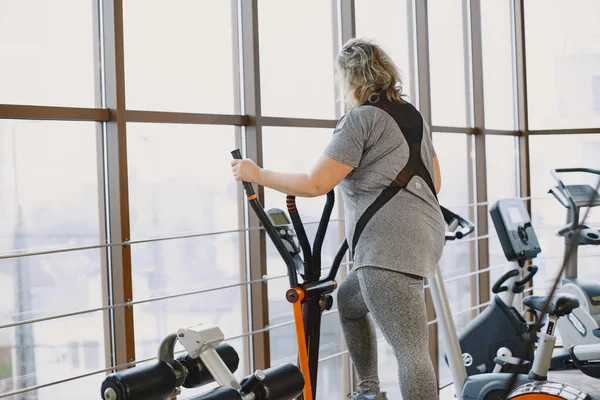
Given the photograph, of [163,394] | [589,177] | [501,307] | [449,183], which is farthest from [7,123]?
[589,177]

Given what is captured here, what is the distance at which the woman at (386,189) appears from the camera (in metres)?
2.25

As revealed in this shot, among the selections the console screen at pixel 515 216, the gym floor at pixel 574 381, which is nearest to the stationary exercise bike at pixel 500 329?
the console screen at pixel 515 216

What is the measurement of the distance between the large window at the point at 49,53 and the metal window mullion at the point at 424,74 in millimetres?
2232

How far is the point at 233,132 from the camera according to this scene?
10.5ft

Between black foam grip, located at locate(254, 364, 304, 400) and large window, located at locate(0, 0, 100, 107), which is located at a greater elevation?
large window, located at locate(0, 0, 100, 107)

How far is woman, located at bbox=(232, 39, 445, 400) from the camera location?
2.25 meters

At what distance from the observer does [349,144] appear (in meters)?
2.24

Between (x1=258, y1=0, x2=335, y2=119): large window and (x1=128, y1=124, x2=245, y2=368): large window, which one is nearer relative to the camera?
(x1=128, y1=124, x2=245, y2=368): large window

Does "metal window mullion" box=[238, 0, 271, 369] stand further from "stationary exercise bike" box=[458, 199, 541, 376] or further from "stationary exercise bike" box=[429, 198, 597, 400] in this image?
"stationary exercise bike" box=[458, 199, 541, 376]

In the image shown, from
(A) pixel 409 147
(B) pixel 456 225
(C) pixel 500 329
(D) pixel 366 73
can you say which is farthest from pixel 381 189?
(C) pixel 500 329

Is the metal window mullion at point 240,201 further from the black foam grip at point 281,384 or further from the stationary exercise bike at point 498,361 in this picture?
the black foam grip at point 281,384

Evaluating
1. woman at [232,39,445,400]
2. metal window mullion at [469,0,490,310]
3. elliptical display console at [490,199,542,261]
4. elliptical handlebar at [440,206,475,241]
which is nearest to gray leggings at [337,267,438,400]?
woman at [232,39,445,400]

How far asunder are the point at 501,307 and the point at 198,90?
1.84 meters

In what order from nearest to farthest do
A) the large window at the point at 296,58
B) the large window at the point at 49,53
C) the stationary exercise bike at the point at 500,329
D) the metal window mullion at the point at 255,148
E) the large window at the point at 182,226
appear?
the large window at the point at 49,53 → the large window at the point at 182,226 → the metal window mullion at the point at 255,148 → the large window at the point at 296,58 → the stationary exercise bike at the point at 500,329
